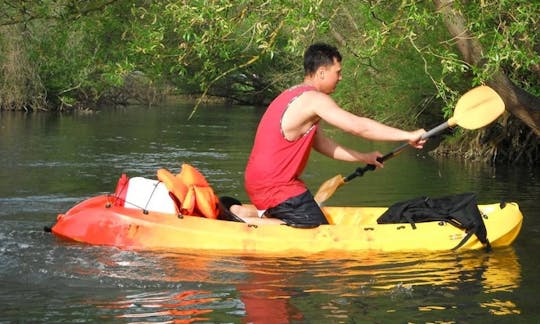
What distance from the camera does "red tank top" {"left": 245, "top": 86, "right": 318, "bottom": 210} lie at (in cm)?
731

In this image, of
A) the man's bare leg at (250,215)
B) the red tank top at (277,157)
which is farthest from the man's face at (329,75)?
the man's bare leg at (250,215)

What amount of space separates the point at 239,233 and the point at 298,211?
19.5 inches

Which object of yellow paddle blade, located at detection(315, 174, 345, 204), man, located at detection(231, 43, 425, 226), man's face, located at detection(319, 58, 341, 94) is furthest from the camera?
yellow paddle blade, located at detection(315, 174, 345, 204)

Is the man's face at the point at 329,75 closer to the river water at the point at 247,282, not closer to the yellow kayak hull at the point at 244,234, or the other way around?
the yellow kayak hull at the point at 244,234

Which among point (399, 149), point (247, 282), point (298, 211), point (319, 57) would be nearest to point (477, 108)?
Result: point (399, 149)

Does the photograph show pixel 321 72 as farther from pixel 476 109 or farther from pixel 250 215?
pixel 476 109

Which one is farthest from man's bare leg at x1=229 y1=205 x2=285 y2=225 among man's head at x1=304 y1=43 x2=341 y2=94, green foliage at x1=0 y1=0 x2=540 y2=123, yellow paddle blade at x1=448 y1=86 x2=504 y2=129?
yellow paddle blade at x1=448 y1=86 x2=504 y2=129

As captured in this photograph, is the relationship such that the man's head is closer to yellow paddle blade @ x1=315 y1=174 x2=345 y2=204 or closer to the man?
the man

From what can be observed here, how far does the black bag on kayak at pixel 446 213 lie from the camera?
7637mm

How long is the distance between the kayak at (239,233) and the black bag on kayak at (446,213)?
52 millimetres

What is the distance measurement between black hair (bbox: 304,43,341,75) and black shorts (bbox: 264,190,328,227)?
3.27ft

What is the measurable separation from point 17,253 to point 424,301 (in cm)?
316

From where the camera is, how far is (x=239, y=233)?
742cm

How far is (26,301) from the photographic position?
5.95m
